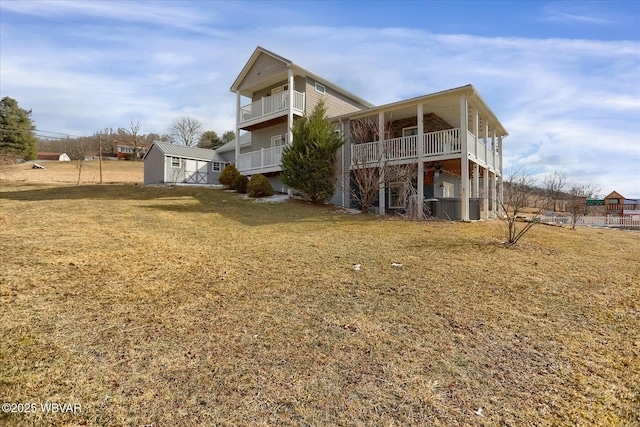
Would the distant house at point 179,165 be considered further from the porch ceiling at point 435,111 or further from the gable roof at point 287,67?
the porch ceiling at point 435,111

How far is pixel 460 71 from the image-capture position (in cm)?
1570

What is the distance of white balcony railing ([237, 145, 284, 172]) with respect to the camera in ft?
59.7

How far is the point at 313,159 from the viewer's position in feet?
48.4

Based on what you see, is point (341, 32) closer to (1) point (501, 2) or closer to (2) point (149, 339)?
(1) point (501, 2)

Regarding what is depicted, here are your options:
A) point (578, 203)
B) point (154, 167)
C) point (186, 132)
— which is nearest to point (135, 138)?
point (186, 132)

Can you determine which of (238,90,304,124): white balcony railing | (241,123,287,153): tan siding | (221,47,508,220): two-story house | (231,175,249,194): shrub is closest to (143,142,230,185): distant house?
(221,47,508,220): two-story house

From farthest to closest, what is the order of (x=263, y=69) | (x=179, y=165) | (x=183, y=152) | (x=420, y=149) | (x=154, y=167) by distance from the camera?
(x=183, y=152), (x=154, y=167), (x=179, y=165), (x=263, y=69), (x=420, y=149)

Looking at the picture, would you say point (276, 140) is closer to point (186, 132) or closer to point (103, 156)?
point (186, 132)

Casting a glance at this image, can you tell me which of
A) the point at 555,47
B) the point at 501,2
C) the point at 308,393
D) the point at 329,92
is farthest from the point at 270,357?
the point at 329,92

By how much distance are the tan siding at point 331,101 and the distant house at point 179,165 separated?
13731 millimetres

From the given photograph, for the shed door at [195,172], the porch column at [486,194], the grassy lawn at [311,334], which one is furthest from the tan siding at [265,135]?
the grassy lawn at [311,334]

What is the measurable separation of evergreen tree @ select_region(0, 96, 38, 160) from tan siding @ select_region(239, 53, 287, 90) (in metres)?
41.7

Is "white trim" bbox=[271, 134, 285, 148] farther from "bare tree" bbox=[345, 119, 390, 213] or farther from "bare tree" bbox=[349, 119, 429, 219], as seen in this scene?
"bare tree" bbox=[349, 119, 429, 219]

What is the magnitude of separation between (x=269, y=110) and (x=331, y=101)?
13.7 feet
